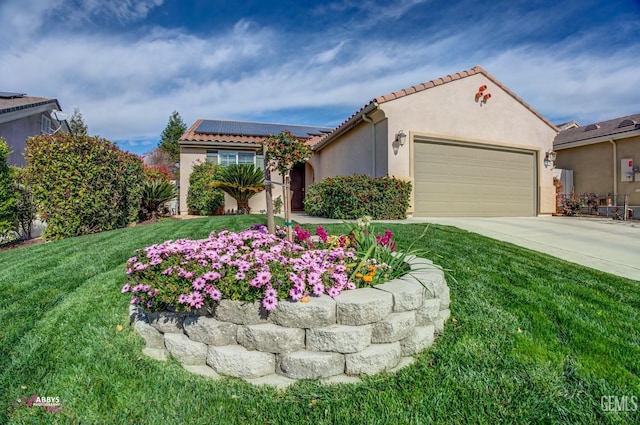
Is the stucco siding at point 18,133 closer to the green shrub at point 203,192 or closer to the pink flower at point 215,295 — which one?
the green shrub at point 203,192

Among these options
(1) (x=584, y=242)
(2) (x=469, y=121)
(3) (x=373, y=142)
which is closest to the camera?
(1) (x=584, y=242)

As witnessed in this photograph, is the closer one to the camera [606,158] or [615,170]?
[615,170]

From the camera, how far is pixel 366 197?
749cm

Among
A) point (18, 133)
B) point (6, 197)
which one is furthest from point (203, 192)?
point (18, 133)

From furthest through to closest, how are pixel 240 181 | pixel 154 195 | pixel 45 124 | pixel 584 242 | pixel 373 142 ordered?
pixel 45 124
pixel 240 181
pixel 154 195
pixel 373 142
pixel 584 242

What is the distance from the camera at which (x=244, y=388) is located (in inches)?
73.8

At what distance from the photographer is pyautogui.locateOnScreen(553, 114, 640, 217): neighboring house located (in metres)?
11.6

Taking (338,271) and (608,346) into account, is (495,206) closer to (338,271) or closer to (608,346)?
(608,346)

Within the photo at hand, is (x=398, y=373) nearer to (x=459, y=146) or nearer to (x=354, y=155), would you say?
(x=459, y=146)

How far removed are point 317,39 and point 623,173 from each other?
12648mm

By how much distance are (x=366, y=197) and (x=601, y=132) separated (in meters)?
12.3

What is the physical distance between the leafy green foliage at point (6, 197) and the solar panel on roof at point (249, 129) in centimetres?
725

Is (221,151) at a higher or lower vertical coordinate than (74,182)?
higher

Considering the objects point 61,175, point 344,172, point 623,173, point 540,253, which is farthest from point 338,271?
point 623,173
